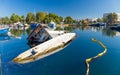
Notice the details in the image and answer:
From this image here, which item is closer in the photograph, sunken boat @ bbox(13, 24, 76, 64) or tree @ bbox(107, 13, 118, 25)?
sunken boat @ bbox(13, 24, 76, 64)

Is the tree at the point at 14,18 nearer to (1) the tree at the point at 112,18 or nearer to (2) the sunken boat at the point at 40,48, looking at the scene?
(1) the tree at the point at 112,18

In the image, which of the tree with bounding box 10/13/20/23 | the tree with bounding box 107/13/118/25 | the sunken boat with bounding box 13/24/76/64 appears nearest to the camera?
the sunken boat with bounding box 13/24/76/64

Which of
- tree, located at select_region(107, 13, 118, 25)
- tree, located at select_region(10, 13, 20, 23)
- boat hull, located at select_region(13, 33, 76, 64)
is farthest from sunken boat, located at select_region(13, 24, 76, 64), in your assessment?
tree, located at select_region(107, 13, 118, 25)

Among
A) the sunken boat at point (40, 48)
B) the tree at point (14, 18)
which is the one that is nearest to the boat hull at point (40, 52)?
the sunken boat at point (40, 48)

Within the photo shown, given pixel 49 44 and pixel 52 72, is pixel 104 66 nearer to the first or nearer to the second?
pixel 52 72

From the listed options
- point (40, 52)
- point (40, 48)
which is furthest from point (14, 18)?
point (40, 52)

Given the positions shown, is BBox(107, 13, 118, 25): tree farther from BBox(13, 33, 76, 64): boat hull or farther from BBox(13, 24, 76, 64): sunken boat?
BBox(13, 33, 76, 64): boat hull

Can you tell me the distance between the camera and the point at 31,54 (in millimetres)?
12055

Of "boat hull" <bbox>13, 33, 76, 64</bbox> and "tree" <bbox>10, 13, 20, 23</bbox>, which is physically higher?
"tree" <bbox>10, 13, 20, 23</bbox>

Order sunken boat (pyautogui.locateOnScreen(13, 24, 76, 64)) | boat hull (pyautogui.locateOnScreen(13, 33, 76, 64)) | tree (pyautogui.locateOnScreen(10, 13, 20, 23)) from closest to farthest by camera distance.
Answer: boat hull (pyautogui.locateOnScreen(13, 33, 76, 64))
sunken boat (pyautogui.locateOnScreen(13, 24, 76, 64))
tree (pyautogui.locateOnScreen(10, 13, 20, 23))

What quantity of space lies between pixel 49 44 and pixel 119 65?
576 centimetres

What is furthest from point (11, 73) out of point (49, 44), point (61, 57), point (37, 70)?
point (49, 44)

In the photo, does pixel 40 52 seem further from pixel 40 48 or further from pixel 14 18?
A: pixel 14 18

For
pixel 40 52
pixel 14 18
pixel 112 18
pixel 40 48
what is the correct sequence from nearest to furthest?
pixel 40 52, pixel 40 48, pixel 14 18, pixel 112 18
